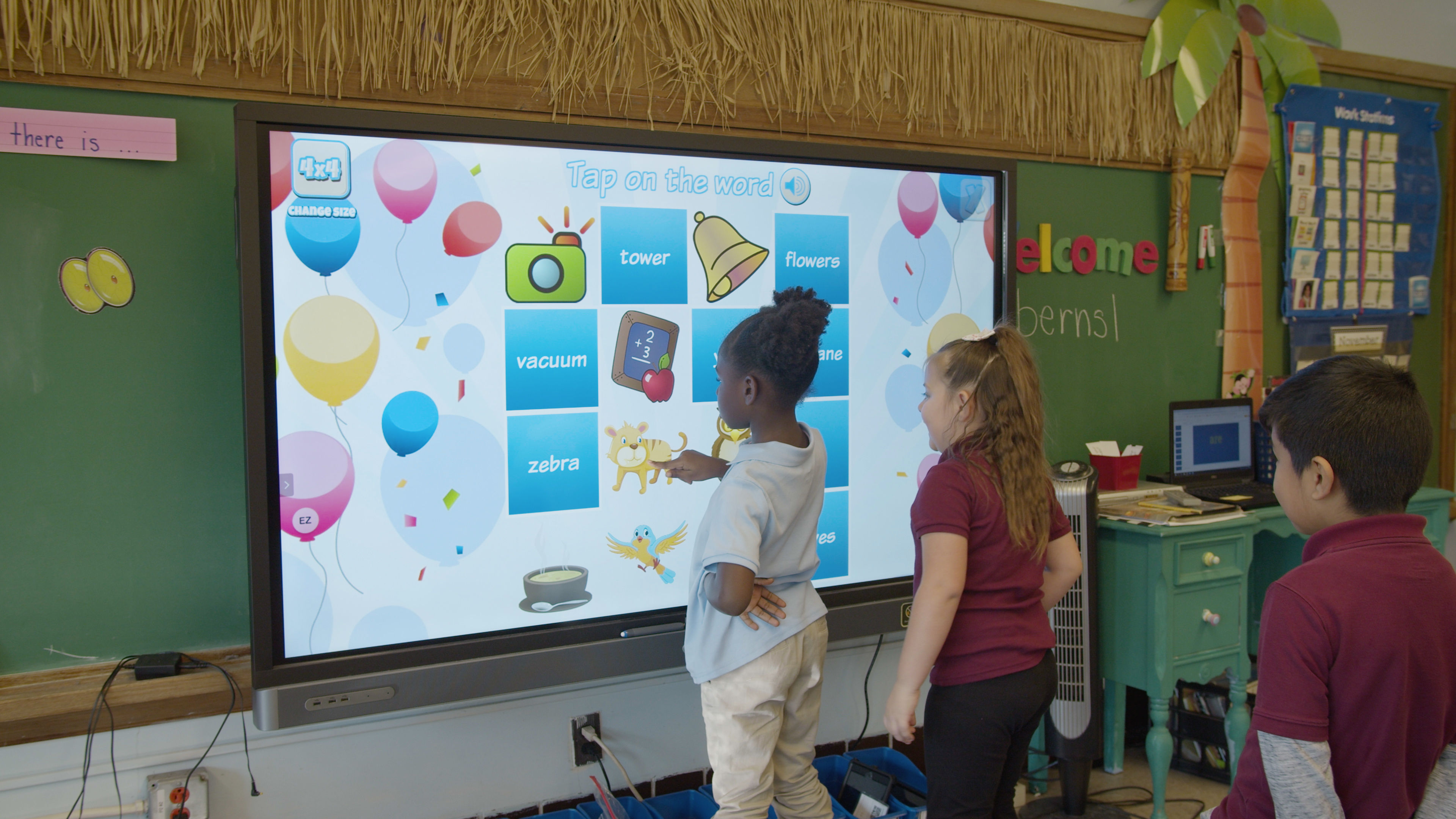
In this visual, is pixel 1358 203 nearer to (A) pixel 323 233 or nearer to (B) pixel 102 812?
(A) pixel 323 233

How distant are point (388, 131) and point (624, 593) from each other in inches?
42.4

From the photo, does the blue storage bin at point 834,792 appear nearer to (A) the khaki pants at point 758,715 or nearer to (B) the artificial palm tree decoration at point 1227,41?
(A) the khaki pants at point 758,715

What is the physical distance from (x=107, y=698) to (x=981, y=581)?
1713 millimetres

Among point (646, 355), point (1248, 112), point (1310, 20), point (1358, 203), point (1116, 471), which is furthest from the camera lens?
point (1358, 203)

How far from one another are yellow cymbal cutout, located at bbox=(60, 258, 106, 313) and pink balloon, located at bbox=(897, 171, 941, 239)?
1.80 m

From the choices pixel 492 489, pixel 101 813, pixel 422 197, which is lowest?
pixel 101 813

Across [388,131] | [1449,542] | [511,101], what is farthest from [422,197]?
[1449,542]

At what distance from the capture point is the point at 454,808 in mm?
2016

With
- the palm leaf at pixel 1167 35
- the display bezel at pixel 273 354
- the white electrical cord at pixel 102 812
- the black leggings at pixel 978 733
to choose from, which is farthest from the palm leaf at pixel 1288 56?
the white electrical cord at pixel 102 812

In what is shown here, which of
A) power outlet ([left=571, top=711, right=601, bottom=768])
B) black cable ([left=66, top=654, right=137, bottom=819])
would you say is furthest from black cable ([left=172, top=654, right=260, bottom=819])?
power outlet ([left=571, top=711, right=601, bottom=768])

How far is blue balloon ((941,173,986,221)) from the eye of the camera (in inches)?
87.9

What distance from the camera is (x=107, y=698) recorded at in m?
1.69

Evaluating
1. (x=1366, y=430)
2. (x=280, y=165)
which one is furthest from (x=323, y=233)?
(x=1366, y=430)

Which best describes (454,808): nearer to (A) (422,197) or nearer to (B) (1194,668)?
(A) (422,197)
